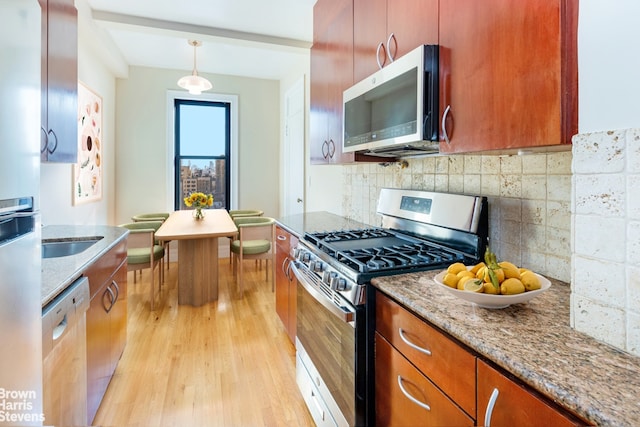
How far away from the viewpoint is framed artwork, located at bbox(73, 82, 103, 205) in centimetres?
308

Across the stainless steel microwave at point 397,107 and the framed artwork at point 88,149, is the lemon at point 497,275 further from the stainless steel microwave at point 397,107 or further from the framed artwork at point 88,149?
the framed artwork at point 88,149

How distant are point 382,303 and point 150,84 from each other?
4.57 m

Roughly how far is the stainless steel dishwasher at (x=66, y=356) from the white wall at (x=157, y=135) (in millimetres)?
3428

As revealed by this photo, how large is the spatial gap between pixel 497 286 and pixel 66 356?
1.45 metres

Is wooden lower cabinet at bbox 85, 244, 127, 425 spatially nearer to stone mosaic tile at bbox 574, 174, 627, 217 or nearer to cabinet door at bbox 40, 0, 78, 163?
cabinet door at bbox 40, 0, 78, 163

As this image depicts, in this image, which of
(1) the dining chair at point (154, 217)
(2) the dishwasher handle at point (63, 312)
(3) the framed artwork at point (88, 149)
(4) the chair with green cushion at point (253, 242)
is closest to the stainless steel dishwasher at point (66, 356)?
(2) the dishwasher handle at point (63, 312)

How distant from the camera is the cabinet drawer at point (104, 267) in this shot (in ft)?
4.96

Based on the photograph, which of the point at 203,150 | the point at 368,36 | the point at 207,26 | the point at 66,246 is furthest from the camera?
the point at 203,150

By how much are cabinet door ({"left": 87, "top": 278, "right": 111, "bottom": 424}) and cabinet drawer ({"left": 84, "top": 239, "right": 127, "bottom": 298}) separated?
0.13 feet

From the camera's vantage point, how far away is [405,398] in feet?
3.38

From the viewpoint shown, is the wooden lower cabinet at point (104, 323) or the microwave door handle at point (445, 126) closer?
the microwave door handle at point (445, 126)

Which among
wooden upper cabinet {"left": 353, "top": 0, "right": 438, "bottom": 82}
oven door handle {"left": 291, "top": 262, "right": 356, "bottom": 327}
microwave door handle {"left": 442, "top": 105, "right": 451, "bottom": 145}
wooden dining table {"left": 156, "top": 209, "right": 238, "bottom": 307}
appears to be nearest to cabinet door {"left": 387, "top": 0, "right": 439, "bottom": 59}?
wooden upper cabinet {"left": 353, "top": 0, "right": 438, "bottom": 82}

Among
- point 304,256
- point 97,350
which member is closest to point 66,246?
point 97,350

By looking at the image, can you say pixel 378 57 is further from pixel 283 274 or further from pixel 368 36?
pixel 283 274
